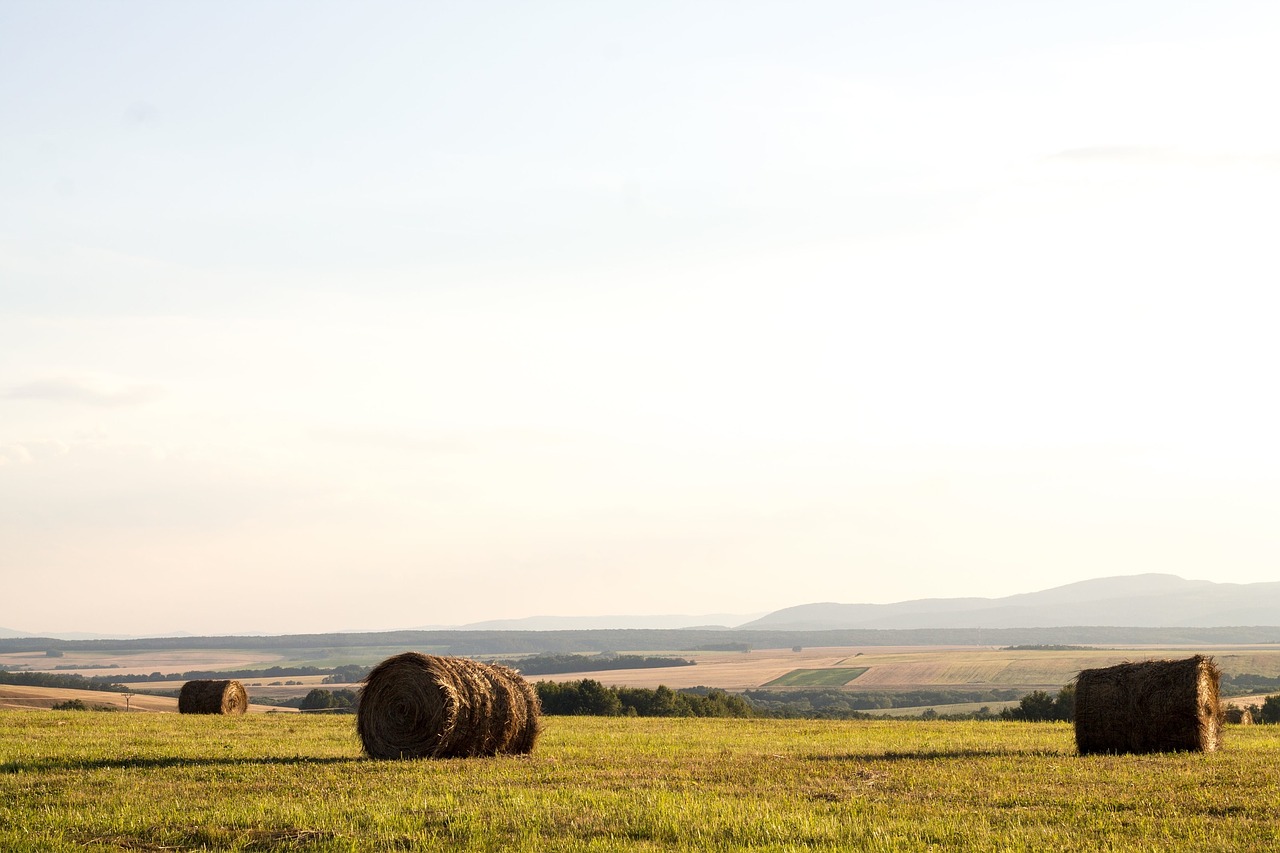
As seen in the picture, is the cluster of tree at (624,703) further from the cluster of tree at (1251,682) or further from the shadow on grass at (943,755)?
the cluster of tree at (1251,682)

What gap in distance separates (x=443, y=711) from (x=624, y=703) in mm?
40682

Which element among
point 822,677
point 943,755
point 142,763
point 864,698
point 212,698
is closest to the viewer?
point 142,763

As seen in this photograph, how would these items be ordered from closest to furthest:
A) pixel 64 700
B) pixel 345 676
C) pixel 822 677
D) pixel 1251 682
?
A: pixel 64 700 < pixel 1251 682 < pixel 822 677 < pixel 345 676

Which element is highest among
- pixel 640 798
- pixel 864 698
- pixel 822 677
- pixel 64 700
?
pixel 640 798

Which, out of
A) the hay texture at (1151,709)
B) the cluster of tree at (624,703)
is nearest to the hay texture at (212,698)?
the cluster of tree at (624,703)

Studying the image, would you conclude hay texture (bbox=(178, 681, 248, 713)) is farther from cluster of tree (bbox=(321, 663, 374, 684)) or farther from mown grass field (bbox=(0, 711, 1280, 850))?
cluster of tree (bbox=(321, 663, 374, 684))

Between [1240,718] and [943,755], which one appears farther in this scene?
[1240,718]

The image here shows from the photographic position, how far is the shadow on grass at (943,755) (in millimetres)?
21922

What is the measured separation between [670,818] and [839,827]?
194cm

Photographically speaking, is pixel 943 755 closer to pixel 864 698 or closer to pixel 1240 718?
pixel 1240 718

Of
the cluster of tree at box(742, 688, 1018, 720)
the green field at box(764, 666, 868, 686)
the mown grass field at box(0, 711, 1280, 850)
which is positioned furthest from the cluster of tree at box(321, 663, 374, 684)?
the mown grass field at box(0, 711, 1280, 850)

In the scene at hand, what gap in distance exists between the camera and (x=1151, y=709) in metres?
23.6

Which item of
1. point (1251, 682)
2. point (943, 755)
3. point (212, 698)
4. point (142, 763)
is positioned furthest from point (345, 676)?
point (943, 755)

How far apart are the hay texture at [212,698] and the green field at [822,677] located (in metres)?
101
